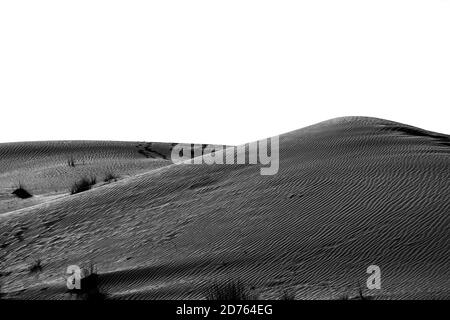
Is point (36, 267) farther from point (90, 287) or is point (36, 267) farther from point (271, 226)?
point (271, 226)

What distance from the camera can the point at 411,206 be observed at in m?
12.6

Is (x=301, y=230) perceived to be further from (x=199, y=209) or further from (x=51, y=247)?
(x=51, y=247)

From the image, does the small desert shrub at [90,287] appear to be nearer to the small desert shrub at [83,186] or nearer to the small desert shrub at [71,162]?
the small desert shrub at [83,186]

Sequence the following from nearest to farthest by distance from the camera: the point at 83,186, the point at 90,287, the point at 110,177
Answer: the point at 90,287
the point at 83,186
the point at 110,177

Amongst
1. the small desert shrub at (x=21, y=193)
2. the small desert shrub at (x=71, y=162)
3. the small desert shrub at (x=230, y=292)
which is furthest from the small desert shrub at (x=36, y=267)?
the small desert shrub at (x=71, y=162)

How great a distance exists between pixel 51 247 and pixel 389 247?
178 inches

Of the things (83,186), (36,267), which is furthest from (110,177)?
(36,267)

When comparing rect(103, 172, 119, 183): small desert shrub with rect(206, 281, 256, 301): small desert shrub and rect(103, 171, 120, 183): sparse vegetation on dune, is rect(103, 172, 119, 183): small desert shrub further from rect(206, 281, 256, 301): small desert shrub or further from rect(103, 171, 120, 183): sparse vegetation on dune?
rect(206, 281, 256, 301): small desert shrub

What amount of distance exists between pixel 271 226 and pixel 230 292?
234 cm

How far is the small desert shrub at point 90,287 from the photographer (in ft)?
35.9

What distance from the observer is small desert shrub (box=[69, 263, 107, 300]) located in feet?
35.9

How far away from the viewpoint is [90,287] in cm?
1140

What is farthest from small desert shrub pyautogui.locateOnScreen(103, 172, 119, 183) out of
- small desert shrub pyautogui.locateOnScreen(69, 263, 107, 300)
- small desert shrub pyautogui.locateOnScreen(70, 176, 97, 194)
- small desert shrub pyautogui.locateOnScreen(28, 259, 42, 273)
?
small desert shrub pyautogui.locateOnScreen(69, 263, 107, 300)
